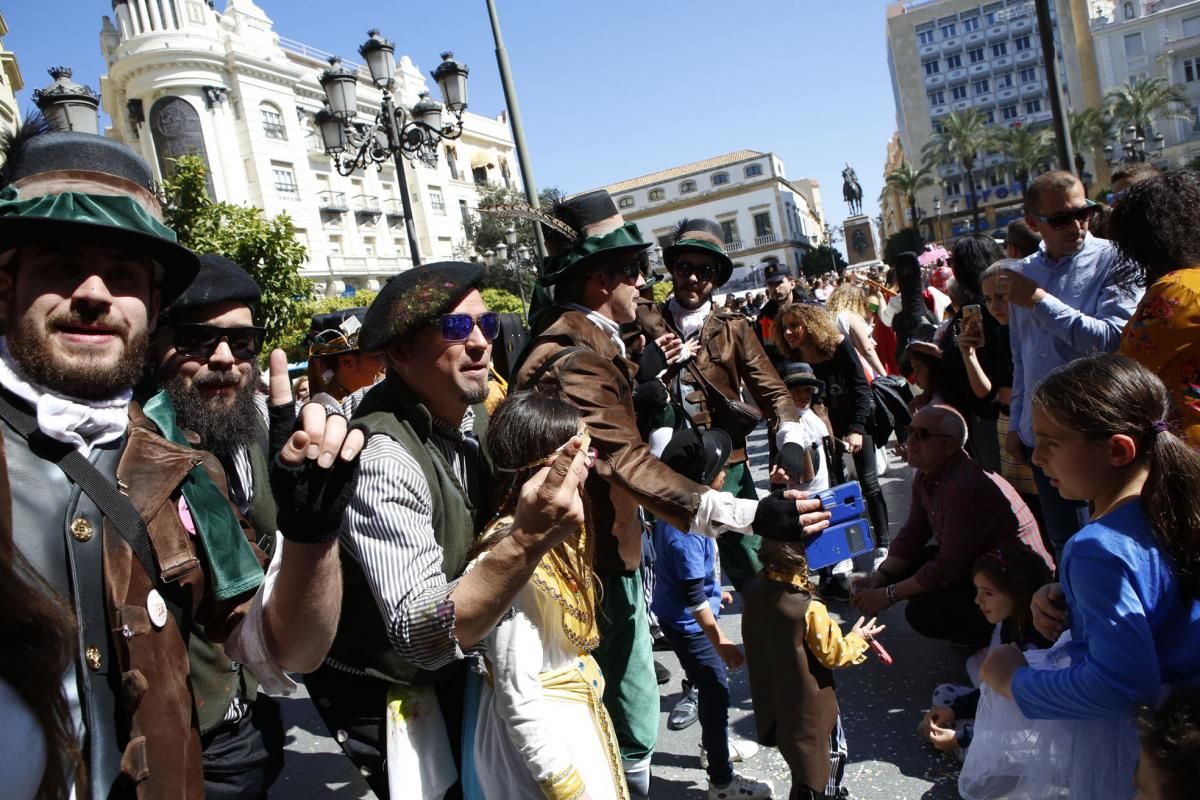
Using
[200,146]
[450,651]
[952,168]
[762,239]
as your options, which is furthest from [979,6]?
[450,651]

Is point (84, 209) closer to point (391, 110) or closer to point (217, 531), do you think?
point (217, 531)

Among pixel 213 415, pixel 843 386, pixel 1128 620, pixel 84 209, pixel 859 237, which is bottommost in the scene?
pixel 1128 620

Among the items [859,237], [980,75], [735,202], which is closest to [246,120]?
[859,237]

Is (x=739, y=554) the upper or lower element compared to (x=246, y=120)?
lower

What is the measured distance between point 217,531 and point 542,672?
0.90 m

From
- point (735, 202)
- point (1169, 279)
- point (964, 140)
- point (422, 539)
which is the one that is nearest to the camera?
point (422, 539)

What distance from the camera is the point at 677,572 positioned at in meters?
3.42

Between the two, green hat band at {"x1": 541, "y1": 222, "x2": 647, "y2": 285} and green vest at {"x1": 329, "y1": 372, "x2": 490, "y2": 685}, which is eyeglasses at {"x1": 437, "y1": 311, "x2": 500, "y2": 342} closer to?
green vest at {"x1": 329, "y1": 372, "x2": 490, "y2": 685}

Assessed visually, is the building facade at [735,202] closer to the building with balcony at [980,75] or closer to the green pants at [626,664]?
the building with balcony at [980,75]

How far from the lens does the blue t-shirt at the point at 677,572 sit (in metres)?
3.38

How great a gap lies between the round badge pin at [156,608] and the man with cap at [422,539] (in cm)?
48

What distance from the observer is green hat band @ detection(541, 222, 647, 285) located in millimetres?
2908

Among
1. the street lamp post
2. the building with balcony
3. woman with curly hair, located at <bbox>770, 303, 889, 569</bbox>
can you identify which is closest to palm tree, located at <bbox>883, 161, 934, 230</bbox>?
the building with balcony

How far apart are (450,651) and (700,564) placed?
5.91 ft
